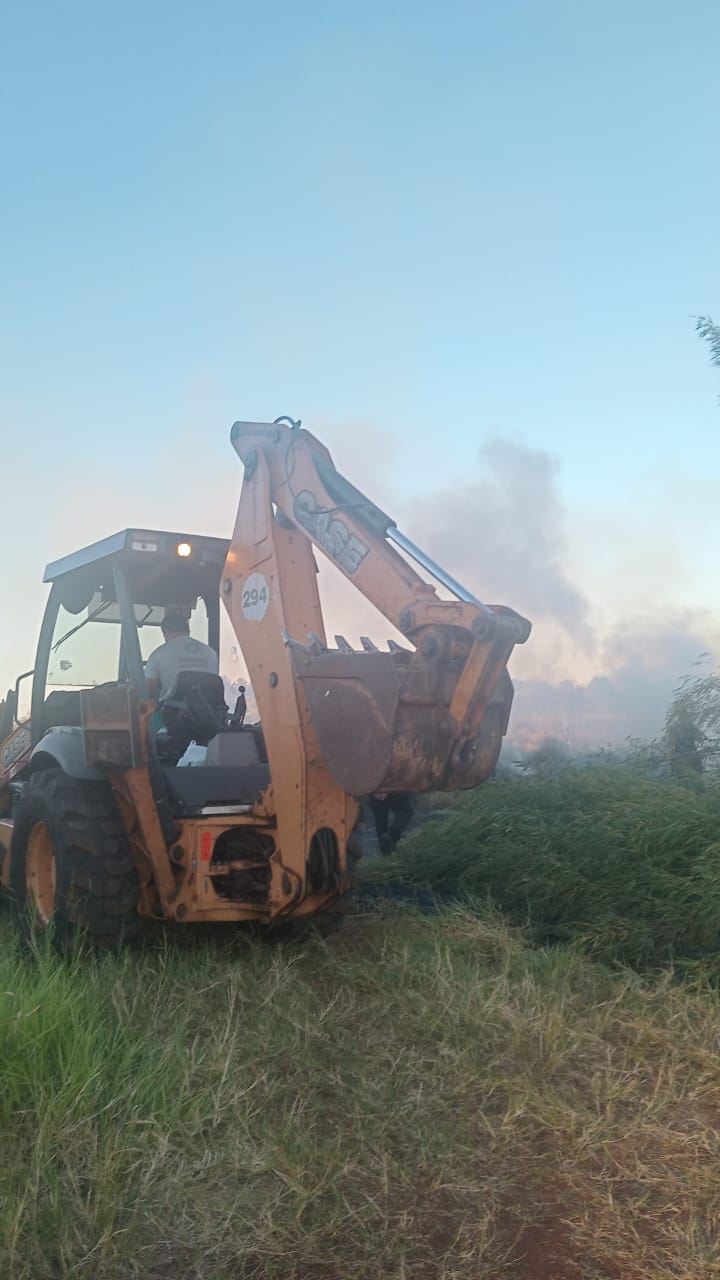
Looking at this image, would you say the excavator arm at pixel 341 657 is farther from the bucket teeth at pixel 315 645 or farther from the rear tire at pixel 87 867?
the rear tire at pixel 87 867

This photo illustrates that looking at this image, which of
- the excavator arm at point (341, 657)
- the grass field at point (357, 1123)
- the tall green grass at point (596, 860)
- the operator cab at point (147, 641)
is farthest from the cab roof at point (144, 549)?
the tall green grass at point (596, 860)

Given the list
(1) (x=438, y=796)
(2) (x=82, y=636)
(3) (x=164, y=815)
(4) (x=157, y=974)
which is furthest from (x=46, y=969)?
(1) (x=438, y=796)

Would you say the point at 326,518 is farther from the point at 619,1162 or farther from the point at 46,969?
the point at 619,1162

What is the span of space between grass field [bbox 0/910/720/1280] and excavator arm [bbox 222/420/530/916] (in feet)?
3.04

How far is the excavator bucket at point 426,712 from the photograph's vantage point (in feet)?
13.9

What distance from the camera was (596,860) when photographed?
6.64 metres

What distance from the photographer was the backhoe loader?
Result: 14.1 feet

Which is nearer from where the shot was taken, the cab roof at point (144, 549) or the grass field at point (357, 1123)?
the grass field at point (357, 1123)

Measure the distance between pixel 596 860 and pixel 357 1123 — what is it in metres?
3.55

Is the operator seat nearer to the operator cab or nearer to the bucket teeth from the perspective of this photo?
the operator cab

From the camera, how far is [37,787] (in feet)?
18.4

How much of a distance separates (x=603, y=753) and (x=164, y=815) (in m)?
6.69

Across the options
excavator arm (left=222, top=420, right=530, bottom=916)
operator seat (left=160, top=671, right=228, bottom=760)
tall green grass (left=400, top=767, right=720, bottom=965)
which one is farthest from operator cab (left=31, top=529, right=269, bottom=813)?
tall green grass (left=400, top=767, right=720, bottom=965)

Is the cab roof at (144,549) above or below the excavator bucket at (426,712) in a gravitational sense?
above
